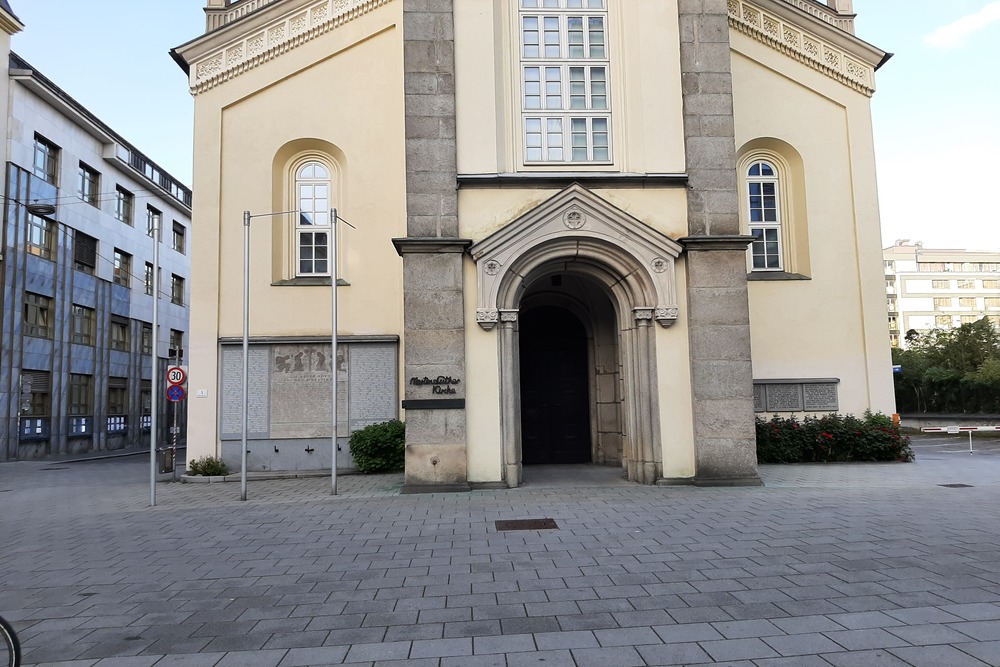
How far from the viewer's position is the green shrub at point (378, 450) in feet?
57.2

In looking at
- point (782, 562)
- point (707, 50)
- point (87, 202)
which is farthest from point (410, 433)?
point (87, 202)

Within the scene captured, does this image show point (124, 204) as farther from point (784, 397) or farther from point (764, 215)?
point (784, 397)

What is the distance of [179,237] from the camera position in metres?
45.7

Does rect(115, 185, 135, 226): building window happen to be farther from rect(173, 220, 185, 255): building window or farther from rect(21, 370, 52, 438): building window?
rect(21, 370, 52, 438): building window

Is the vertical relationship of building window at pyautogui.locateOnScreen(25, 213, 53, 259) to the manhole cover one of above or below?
above

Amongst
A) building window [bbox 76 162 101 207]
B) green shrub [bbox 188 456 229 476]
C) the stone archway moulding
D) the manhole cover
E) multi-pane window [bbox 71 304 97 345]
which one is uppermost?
building window [bbox 76 162 101 207]

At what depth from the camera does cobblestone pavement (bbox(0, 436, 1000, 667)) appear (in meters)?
5.29

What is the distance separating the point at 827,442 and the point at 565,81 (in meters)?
10.6

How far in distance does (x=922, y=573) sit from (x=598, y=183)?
9396 mm

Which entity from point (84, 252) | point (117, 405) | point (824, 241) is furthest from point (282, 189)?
point (117, 405)

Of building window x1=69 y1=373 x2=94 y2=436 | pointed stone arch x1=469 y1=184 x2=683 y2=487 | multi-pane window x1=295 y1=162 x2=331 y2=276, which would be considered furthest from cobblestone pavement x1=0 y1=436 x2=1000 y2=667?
building window x1=69 y1=373 x2=94 y2=436

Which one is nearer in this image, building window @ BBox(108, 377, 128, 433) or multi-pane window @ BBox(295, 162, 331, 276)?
multi-pane window @ BBox(295, 162, 331, 276)

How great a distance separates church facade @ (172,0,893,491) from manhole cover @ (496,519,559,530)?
10.2 ft

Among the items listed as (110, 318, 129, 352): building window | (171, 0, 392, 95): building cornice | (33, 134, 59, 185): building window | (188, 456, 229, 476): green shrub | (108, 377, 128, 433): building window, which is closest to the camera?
(188, 456, 229, 476): green shrub
